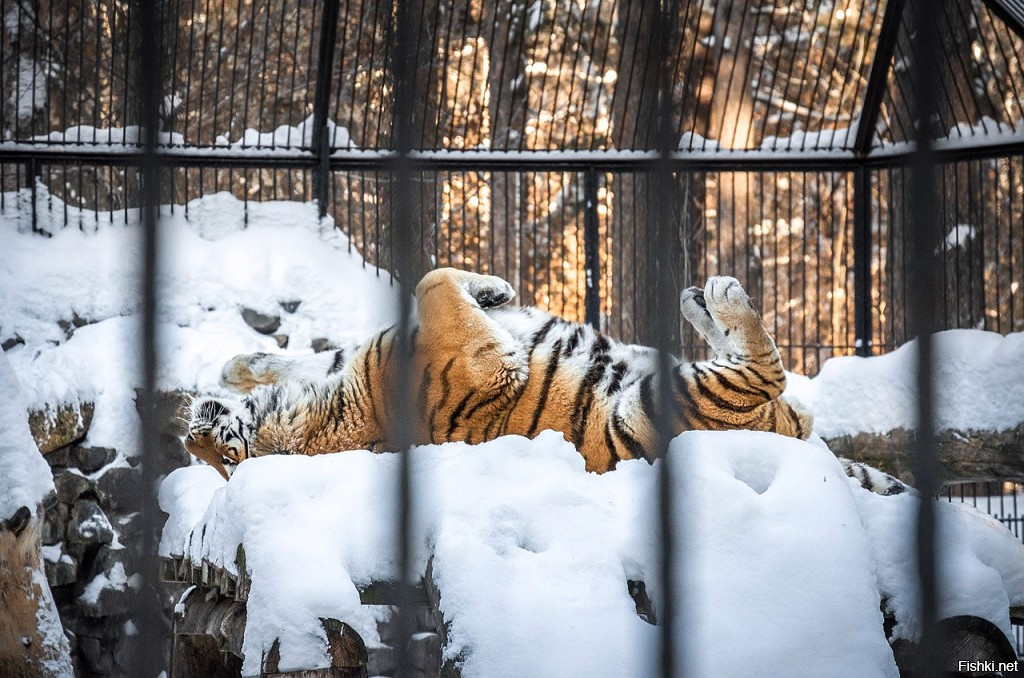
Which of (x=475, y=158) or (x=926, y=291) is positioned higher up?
(x=475, y=158)

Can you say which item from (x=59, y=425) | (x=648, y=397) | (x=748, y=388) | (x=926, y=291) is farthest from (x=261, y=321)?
(x=926, y=291)

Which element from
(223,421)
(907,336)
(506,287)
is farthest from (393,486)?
(907,336)

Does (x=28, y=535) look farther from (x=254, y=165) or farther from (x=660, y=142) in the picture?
(x=660, y=142)

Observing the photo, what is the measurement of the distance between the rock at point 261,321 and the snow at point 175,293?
0.11 ft

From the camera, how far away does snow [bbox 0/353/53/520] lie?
Answer: 333 cm

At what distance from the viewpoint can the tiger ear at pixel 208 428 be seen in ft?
12.0

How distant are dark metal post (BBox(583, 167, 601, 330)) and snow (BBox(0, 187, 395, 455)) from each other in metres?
1.04

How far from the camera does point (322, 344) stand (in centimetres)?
534

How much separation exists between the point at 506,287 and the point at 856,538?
75.0 inches

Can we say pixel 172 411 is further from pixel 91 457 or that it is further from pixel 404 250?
pixel 404 250

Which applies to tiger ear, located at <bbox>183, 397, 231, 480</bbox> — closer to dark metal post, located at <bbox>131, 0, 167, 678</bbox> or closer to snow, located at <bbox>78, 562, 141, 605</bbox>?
snow, located at <bbox>78, 562, 141, 605</bbox>

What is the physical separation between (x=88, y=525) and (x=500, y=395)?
240cm

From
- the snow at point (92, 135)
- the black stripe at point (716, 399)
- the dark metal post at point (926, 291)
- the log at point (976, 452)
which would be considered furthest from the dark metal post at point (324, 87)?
the dark metal post at point (926, 291)

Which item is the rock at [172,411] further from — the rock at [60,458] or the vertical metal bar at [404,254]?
the vertical metal bar at [404,254]
